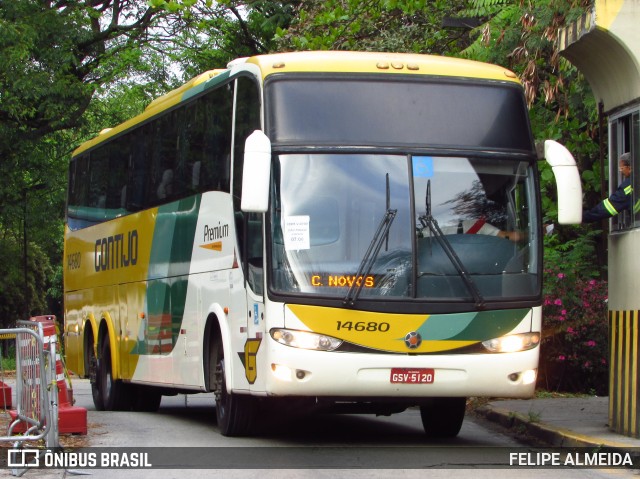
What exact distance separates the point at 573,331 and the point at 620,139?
495 cm

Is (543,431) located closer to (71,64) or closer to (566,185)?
(566,185)

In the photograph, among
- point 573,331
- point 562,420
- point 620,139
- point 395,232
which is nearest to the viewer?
point 395,232

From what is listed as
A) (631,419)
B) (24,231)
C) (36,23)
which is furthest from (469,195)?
(24,231)

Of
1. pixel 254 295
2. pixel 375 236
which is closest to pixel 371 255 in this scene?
pixel 375 236

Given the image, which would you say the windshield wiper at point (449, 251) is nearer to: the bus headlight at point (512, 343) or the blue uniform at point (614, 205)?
the bus headlight at point (512, 343)

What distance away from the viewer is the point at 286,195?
11.2m

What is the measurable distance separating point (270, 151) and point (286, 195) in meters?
0.43

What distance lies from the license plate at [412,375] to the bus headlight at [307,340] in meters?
0.57

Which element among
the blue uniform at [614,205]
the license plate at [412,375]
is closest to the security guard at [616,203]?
the blue uniform at [614,205]

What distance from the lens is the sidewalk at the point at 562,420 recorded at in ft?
37.9

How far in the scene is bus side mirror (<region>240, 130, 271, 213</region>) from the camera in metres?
10.8

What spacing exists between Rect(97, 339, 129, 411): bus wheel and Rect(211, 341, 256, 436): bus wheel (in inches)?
218

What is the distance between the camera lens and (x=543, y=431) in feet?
41.5

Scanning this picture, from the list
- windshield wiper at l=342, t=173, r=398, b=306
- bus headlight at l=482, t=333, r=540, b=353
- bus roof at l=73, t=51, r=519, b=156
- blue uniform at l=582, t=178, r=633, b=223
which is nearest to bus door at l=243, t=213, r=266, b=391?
windshield wiper at l=342, t=173, r=398, b=306
